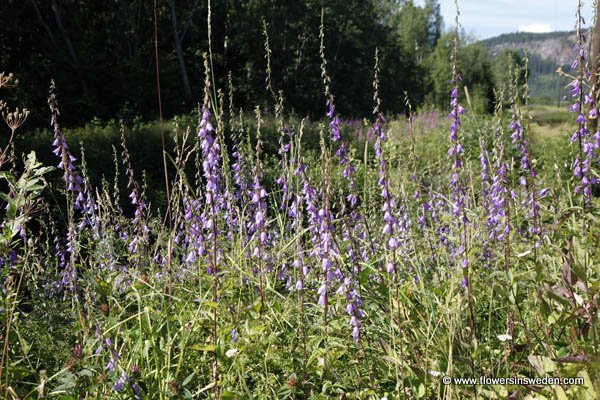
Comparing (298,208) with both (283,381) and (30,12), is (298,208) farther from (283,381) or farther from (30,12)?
(30,12)

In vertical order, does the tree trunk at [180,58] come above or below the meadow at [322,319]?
above

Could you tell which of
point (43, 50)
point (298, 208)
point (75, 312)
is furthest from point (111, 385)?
point (43, 50)

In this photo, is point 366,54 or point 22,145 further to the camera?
point 366,54

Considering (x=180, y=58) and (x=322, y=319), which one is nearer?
(x=322, y=319)

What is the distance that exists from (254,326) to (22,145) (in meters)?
8.62

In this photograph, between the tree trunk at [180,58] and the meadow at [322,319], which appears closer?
the meadow at [322,319]

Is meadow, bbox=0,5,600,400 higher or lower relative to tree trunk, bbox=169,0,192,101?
lower

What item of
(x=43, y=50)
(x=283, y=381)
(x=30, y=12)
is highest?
(x=30, y=12)

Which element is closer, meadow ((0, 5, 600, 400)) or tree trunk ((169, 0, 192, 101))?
meadow ((0, 5, 600, 400))

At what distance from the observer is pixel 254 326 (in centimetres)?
241

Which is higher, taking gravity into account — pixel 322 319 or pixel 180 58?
pixel 180 58

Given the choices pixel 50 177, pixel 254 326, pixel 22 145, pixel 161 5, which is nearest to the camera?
pixel 254 326

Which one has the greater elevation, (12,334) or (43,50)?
(43,50)

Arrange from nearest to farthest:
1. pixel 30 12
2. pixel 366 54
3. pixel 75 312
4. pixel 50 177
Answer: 1. pixel 75 312
2. pixel 50 177
3. pixel 30 12
4. pixel 366 54
